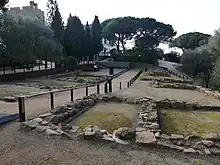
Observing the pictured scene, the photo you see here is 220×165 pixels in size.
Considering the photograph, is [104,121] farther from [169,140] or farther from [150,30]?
[150,30]

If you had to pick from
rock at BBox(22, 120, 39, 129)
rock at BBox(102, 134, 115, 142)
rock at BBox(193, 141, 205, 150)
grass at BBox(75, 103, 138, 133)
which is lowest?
grass at BBox(75, 103, 138, 133)

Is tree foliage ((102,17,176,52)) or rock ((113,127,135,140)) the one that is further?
tree foliage ((102,17,176,52))

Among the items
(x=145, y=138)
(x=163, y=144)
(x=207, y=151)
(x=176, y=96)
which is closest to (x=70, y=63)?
(x=176, y=96)

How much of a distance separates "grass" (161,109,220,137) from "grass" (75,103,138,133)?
1279 millimetres

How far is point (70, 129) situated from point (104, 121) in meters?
2.07

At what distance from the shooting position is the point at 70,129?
6.23 m

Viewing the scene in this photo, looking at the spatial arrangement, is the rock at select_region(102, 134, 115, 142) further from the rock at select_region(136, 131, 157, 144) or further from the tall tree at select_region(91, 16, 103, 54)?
the tall tree at select_region(91, 16, 103, 54)

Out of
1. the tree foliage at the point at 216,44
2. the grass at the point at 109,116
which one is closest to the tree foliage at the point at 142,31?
the tree foliage at the point at 216,44

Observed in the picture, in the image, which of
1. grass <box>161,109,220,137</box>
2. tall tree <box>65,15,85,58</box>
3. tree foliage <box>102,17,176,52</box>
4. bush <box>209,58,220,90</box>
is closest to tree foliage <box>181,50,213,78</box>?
bush <box>209,58,220,90</box>

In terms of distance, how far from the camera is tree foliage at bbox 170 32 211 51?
53906 millimetres

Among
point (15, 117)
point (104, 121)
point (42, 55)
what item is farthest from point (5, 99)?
point (42, 55)

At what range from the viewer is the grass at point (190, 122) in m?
7.71

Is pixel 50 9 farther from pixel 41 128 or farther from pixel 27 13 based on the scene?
pixel 41 128

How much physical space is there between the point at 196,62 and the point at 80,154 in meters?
36.0
